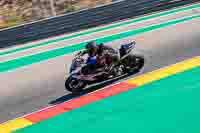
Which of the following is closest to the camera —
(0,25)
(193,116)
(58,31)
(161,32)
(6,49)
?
(193,116)

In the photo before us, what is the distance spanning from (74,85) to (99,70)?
32.8 inches

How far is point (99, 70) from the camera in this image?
1096 centimetres

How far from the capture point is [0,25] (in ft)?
114

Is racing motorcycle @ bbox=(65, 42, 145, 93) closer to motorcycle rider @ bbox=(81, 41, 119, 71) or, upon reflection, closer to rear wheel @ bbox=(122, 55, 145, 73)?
rear wheel @ bbox=(122, 55, 145, 73)

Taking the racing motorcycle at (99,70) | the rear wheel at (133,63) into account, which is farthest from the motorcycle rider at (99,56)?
the rear wheel at (133,63)

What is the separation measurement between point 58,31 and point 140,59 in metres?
12.2

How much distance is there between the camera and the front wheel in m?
10.5

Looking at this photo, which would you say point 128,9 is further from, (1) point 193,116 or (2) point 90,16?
(1) point 193,116

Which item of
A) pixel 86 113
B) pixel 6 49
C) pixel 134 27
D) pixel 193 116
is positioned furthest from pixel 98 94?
pixel 6 49

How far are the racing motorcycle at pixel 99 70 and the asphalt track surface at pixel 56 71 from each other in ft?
1.02

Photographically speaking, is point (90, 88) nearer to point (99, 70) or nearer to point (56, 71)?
point (99, 70)

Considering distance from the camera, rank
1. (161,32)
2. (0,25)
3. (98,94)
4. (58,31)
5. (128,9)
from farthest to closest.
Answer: (0,25)
(128,9)
(58,31)
(161,32)
(98,94)

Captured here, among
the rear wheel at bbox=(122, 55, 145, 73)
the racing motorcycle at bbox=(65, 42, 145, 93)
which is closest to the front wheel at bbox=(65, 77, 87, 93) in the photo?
the racing motorcycle at bbox=(65, 42, 145, 93)

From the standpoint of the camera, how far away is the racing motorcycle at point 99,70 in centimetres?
1052
